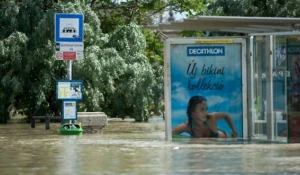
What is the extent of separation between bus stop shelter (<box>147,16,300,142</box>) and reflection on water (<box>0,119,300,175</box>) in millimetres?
1082

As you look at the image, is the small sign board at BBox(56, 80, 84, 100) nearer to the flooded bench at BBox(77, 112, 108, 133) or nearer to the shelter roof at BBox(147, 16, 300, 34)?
the flooded bench at BBox(77, 112, 108, 133)

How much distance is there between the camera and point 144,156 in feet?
54.1

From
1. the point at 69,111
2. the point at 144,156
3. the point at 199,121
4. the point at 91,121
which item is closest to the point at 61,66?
the point at 91,121

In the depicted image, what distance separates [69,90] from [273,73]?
672cm

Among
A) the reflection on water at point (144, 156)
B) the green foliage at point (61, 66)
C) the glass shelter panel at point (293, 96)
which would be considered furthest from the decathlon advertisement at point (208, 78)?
the green foliage at point (61, 66)

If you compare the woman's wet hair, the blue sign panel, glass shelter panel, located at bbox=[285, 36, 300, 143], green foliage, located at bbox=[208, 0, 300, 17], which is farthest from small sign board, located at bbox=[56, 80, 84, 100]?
green foliage, located at bbox=[208, 0, 300, 17]

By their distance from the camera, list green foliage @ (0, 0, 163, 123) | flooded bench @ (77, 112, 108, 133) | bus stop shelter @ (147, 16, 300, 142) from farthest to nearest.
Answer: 1. green foliage @ (0, 0, 163, 123)
2. flooded bench @ (77, 112, 108, 133)
3. bus stop shelter @ (147, 16, 300, 142)

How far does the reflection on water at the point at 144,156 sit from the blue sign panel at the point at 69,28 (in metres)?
3.81

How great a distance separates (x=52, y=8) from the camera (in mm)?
35219

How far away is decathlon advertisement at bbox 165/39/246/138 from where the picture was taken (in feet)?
71.4

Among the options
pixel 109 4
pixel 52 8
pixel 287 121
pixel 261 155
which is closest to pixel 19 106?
pixel 52 8

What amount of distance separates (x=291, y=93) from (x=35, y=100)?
1626cm

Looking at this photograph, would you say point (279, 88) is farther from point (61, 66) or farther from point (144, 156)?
point (61, 66)

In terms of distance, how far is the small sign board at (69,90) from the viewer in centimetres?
2519
